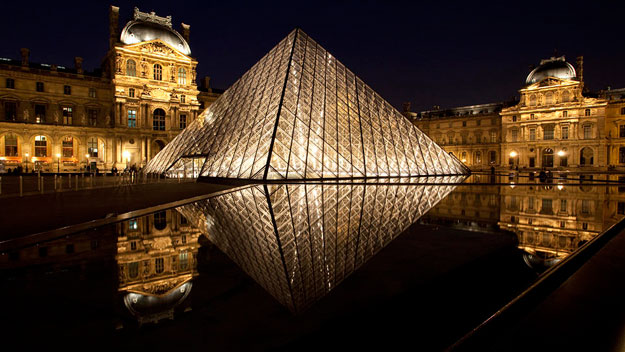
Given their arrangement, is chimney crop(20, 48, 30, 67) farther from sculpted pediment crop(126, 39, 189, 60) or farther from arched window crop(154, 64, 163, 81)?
arched window crop(154, 64, 163, 81)

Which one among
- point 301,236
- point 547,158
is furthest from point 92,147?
point 547,158

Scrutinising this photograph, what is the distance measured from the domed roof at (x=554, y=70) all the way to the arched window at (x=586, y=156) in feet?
34.0

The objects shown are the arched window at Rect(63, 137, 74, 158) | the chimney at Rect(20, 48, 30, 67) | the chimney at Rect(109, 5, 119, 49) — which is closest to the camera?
the chimney at Rect(20, 48, 30, 67)

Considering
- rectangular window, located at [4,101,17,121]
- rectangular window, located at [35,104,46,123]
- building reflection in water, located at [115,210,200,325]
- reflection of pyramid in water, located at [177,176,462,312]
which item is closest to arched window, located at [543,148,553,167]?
reflection of pyramid in water, located at [177,176,462,312]

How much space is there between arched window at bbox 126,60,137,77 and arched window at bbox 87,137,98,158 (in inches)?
317

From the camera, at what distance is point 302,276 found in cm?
275

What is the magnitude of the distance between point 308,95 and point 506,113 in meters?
42.2

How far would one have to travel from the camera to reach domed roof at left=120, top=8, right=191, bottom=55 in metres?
36.3

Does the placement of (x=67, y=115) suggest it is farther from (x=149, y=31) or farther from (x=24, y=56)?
(x=149, y=31)

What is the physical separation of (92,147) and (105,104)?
5.36 m

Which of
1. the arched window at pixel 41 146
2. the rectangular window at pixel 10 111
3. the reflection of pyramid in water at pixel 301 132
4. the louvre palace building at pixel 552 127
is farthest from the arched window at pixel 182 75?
the louvre palace building at pixel 552 127

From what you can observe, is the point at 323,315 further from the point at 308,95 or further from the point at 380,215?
the point at 308,95

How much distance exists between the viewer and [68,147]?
35.2 metres

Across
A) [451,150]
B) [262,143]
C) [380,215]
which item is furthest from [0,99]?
[451,150]
